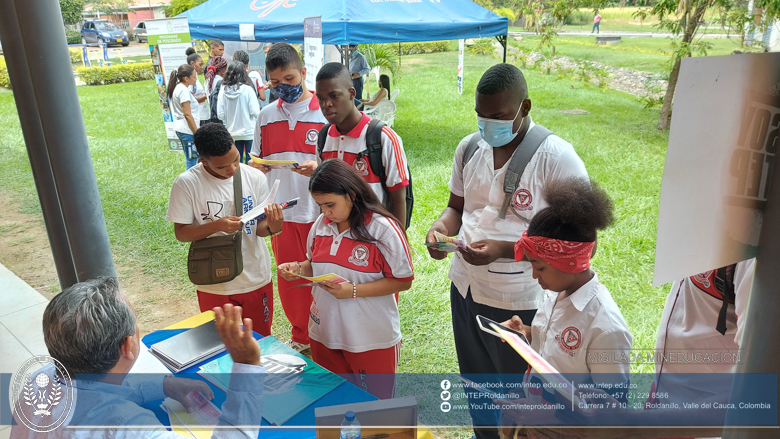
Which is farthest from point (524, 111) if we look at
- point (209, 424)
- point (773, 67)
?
point (209, 424)

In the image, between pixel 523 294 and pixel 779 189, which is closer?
pixel 779 189

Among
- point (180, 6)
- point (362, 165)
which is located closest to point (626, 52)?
point (362, 165)

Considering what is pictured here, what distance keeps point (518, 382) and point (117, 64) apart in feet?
74.2

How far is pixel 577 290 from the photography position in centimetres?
181

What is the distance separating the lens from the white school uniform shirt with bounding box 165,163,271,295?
297 centimetres

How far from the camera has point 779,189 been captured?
722 mm

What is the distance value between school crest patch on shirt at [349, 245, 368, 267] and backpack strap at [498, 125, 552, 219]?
70 centimetres

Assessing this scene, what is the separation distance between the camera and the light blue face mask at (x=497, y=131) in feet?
7.73

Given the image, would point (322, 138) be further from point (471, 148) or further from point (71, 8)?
point (71, 8)

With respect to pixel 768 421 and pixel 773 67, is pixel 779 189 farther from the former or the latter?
pixel 768 421

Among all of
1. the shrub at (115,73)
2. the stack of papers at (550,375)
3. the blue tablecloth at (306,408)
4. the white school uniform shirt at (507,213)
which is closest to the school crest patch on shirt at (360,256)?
the white school uniform shirt at (507,213)

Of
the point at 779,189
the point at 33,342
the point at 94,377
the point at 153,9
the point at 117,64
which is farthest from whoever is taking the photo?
the point at 153,9

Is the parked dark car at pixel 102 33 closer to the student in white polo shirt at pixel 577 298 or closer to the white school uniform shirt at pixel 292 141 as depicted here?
the white school uniform shirt at pixel 292 141

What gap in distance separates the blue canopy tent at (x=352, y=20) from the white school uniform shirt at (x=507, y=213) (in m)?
4.57
